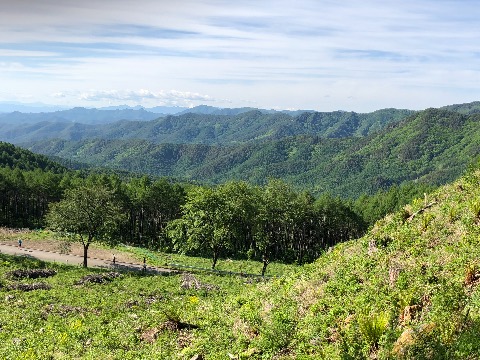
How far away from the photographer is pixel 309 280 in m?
16.9

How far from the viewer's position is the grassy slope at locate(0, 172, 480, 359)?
10.7m

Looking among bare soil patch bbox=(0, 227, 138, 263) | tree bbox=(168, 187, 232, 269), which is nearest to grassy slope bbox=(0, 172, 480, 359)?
tree bbox=(168, 187, 232, 269)

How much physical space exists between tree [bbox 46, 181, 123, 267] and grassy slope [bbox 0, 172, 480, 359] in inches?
942

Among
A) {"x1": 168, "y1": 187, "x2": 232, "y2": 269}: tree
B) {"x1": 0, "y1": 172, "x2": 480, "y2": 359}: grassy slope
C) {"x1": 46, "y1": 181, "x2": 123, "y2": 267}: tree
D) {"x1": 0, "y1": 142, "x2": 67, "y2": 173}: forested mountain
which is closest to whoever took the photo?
{"x1": 0, "y1": 172, "x2": 480, "y2": 359}: grassy slope

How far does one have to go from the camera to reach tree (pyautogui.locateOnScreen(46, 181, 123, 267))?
4597 centimetres

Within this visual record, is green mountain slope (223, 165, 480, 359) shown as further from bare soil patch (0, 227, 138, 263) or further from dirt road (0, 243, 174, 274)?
bare soil patch (0, 227, 138, 263)

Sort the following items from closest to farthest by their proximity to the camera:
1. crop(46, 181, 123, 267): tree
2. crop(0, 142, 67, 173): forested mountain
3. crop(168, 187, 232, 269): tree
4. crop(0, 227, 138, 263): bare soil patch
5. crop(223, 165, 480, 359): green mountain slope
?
1. crop(223, 165, 480, 359): green mountain slope
2. crop(46, 181, 123, 267): tree
3. crop(168, 187, 232, 269): tree
4. crop(0, 227, 138, 263): bare soil patch
5. crop(0, 142, 67, 173): forested mountain

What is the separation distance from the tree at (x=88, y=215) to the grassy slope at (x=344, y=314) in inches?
942

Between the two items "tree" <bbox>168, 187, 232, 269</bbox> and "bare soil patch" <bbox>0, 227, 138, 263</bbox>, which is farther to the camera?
"bare soil patch" <bbox>0, 227, 138, 263</bbox>

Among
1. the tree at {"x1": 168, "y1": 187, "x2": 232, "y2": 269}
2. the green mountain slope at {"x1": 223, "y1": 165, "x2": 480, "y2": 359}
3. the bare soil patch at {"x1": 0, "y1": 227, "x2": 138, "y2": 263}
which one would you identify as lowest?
the bare soil patch at {"x1": 0, "y1": 227, "x2": 138, "y2": 263}

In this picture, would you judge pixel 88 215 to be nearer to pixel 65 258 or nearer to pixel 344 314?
pixel 65 258

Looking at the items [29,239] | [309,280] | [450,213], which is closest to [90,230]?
[29,239]

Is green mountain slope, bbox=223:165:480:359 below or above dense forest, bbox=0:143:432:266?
above

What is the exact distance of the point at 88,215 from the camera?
4628 cm
